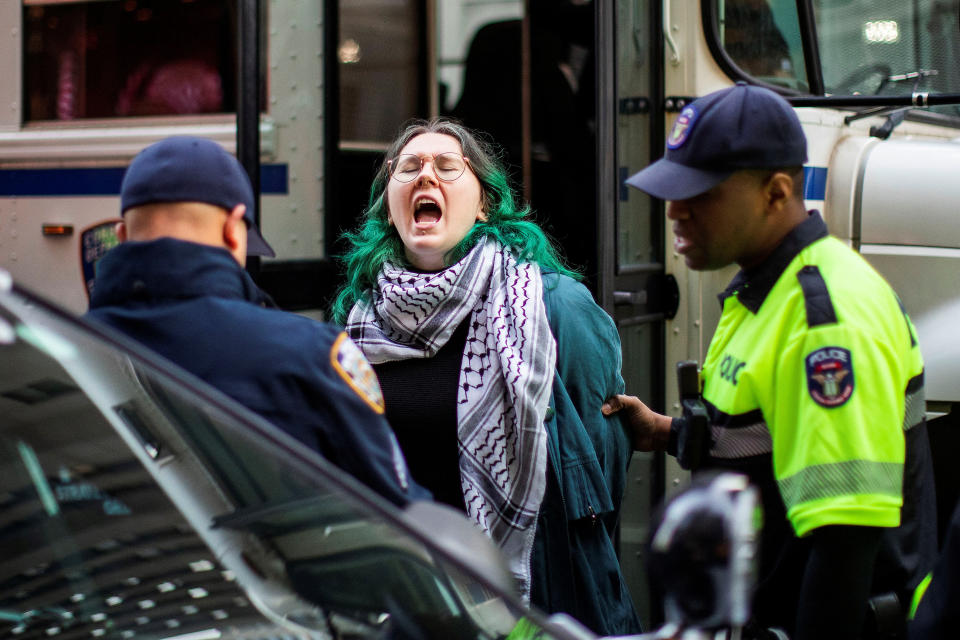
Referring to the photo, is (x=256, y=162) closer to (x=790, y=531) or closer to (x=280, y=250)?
(x=280, y=250)

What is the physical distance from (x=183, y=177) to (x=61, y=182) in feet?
7.95

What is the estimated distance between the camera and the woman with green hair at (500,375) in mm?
2156

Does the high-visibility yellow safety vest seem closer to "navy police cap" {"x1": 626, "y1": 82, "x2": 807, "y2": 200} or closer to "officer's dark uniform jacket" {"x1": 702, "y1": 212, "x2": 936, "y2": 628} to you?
"officer's dark uniform jacket" {"x1": 702, "y1": 212, "x2": 936, "y2": 628}

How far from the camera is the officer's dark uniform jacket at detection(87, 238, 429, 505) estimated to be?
1303 mm

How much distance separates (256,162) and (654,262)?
1147 mm

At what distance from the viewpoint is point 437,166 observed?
7.90ft

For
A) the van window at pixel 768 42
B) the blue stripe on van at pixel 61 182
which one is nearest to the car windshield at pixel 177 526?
the van window at pixel 768 42

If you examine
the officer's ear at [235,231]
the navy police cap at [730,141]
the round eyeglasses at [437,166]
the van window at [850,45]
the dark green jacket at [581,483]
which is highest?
the van window at [850,45]

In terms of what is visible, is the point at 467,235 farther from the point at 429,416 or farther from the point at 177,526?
the point at 177,526

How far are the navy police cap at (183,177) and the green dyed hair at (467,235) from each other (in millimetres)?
974

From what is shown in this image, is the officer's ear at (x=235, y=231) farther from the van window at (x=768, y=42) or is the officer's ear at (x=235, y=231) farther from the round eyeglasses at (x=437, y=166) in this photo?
the van window at (x=768, y=42)

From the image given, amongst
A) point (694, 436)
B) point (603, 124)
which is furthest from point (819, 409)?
point (603, 124)

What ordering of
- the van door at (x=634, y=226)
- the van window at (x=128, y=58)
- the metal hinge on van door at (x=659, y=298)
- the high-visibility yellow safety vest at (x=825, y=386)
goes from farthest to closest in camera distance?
the van window at (x=128, y=58), the metal hinge on van door at (x=659, y=298), the van door at (x=634, y=226), the high-visibility yellow safety vest at (x=825, y=386)

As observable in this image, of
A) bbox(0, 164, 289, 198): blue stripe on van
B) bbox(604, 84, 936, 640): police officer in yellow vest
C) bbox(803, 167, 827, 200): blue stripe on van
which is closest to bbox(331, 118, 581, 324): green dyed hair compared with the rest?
→ bbox(604, 84, 936, 640): police officer in yellow vest
